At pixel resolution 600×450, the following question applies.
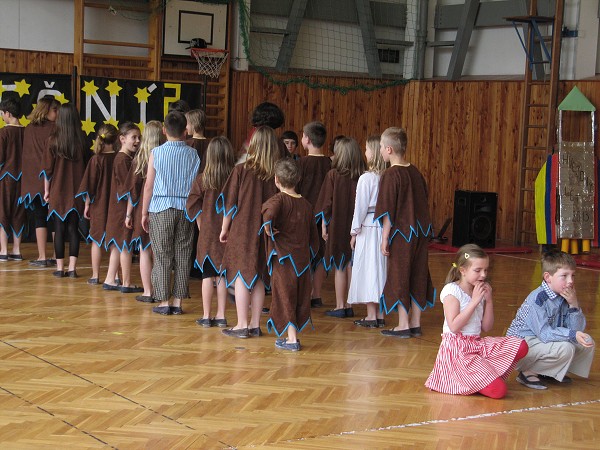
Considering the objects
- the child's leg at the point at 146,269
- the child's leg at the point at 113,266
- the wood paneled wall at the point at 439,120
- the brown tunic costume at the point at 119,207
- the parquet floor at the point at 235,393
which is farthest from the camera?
the wood paneled wall at the point at 439,120

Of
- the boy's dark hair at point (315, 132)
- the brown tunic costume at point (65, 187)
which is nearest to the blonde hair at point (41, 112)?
the brown tunic costume at point (65, 187)

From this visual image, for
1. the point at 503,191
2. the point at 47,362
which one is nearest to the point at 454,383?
the point at 47,362

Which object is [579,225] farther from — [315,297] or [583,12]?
[315,297]

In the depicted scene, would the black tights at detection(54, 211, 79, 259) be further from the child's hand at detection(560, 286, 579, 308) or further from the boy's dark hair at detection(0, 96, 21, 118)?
the child's hand at detection(560, 286, 579, 308)

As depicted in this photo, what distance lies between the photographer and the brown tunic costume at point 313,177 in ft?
22.6

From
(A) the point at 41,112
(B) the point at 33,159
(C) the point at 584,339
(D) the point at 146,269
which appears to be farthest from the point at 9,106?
(C) the point at 584,339

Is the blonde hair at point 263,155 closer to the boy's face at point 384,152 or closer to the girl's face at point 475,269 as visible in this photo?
the boy's face at point 384,152

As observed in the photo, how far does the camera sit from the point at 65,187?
25.3ft

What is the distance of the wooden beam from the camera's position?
1305 cm

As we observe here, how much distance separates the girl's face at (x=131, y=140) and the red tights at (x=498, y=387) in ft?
11.6

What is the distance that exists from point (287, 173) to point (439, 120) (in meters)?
8.13

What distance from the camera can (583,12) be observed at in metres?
11.5

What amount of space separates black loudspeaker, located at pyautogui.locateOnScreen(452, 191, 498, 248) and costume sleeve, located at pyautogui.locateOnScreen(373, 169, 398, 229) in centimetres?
545

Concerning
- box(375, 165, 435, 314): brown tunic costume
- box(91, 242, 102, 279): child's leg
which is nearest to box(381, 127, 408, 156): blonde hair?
box(375, 165, 435, 314): brown tunic costume
